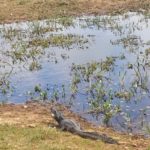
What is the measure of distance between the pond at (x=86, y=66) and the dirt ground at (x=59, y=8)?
1940mm

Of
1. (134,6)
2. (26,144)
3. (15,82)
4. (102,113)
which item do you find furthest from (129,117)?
(134,6)

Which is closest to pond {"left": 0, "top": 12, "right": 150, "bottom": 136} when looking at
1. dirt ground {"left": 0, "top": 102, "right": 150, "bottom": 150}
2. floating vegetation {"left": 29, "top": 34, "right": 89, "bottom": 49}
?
floating vegetation {"left": 29, "top": 34, "right": 89, "bottom": 49}

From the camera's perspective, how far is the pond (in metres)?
14.9

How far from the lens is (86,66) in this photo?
19328mm

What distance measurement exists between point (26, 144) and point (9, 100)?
17.1 feet

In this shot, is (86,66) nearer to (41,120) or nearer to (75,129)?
(41,120)

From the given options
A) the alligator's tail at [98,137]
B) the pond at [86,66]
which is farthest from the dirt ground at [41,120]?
the pond at [86,66]

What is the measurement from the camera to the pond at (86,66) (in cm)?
1489

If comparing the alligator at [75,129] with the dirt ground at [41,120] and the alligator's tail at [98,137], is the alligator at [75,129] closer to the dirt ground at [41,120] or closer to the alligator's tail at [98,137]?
the alligator's tail at [98,137]

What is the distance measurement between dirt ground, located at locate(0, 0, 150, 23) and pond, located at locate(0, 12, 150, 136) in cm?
194

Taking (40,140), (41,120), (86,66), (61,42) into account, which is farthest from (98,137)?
(61,42)

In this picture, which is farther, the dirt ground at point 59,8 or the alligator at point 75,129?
the dirt ground at point 59,8

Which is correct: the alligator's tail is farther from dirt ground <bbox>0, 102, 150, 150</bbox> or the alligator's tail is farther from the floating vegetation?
the floating vegetation

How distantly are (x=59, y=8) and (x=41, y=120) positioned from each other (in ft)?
65.9
